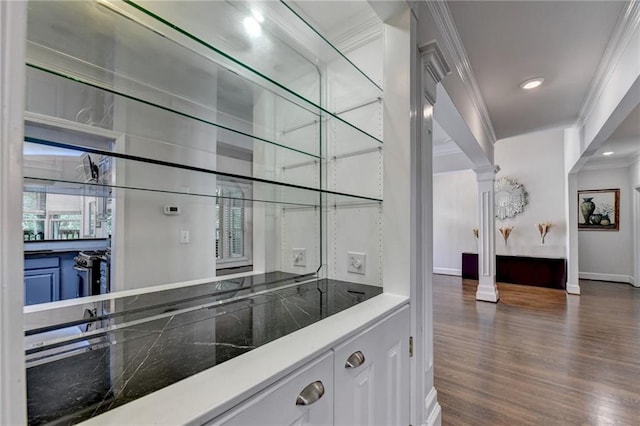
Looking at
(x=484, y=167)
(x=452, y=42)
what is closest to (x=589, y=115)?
(x=484, y=167)

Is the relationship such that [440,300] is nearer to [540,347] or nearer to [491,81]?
[540,347]

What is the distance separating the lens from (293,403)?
637mm

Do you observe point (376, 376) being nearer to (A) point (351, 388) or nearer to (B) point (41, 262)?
(A) point (351, 388)

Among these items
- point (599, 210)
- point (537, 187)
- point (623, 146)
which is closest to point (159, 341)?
point (623, 146)

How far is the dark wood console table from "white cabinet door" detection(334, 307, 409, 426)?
5.70 m

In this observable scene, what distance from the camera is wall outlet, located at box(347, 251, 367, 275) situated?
1.53 metres

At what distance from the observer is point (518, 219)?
6.11m

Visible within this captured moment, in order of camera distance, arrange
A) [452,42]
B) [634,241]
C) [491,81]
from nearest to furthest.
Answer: [452,42], [491,81], [634,241]

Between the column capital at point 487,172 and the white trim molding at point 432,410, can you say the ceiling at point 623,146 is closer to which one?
the column capital at point 487,172

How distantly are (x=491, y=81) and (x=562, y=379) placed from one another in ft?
8.26

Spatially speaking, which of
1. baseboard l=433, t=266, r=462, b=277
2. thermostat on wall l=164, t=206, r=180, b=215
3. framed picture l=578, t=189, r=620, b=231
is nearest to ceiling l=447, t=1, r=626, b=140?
thermostat on wall l=164, t=206, r=180, b=215

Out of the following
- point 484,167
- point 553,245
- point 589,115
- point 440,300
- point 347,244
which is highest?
point 589,115

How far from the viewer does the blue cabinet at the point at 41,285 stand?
953mm

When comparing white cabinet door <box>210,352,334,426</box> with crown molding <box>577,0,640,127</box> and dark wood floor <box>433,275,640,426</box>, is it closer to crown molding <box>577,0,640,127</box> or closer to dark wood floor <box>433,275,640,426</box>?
dark wood floor <box>433,275,640,426</box>
